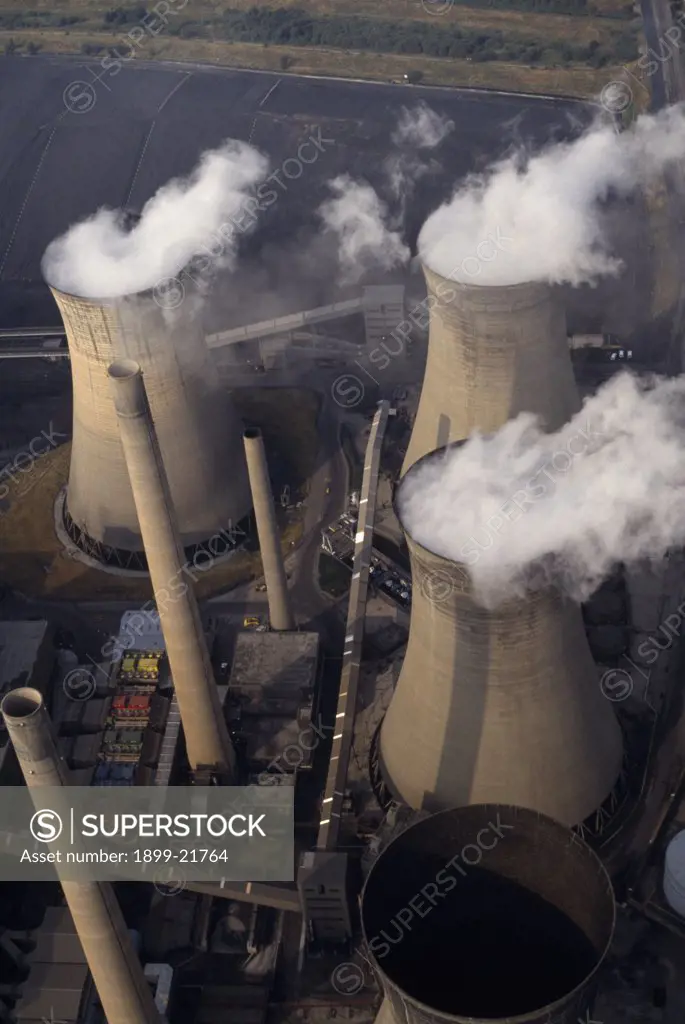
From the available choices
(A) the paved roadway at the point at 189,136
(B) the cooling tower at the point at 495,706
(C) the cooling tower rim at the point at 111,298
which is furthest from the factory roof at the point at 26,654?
(A) the paved roadway at the point at 189,136

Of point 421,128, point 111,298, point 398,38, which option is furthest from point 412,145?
point 111,298

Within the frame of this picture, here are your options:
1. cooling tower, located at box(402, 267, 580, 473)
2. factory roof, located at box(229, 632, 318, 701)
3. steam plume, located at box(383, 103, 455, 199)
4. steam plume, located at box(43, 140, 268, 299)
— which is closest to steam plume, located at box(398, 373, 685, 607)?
cooling tower, located at box(402, 267, 580, 473)

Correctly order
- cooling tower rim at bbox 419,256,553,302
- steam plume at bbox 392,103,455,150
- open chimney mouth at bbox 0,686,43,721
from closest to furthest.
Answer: open chimney mouth at bbox 0,686,43,721
cooling tower rim at bbox 419,256,553,302
steam plume at bbox 392,103,455,150

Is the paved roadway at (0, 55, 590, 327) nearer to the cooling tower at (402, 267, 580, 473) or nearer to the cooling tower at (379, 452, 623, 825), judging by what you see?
the cooling tower at (402, 267, 580, 473)

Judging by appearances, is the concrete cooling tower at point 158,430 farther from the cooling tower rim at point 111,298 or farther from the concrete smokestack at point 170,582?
the concrete smokestack at point 170,582

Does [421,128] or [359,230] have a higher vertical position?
[421,128]

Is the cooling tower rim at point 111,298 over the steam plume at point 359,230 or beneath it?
over

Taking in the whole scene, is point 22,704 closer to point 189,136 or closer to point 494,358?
point 494,358
